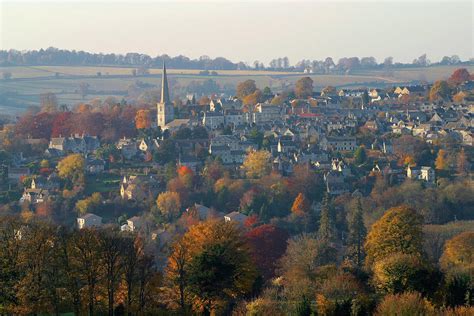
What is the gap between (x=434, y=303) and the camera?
93.2ft

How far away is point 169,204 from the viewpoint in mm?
54938

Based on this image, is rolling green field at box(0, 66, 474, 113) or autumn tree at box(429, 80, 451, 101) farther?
rolling green field at box(0, 66, 474, 113)

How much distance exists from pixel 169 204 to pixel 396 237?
738 inches

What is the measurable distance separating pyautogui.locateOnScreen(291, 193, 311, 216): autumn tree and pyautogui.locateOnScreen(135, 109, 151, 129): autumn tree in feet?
68.9

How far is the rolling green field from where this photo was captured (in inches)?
5138

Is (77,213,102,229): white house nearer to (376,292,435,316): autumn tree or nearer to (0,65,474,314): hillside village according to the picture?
(0,65,474,314): hillside village

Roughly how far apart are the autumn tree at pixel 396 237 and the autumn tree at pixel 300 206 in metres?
14.2

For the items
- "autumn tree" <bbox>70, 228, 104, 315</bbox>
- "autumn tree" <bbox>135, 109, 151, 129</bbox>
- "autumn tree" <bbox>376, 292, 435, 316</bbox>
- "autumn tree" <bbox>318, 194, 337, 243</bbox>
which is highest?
"autumn tree" <bbox>135, 109, 151, 129</bbox>

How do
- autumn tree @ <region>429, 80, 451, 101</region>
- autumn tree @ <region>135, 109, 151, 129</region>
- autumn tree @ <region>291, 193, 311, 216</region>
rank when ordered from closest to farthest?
autumn tree @ <region>291, 193, 311, 216</region>, autumn tree @ <region>135, 109, 151, 129</region>, autumn tree @ <region>429, 80, 451, 101</region>

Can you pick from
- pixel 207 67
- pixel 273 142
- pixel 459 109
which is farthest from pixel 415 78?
pixel 273 142

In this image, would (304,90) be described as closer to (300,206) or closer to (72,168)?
(72,168)

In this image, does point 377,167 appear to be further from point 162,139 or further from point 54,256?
point 54,256

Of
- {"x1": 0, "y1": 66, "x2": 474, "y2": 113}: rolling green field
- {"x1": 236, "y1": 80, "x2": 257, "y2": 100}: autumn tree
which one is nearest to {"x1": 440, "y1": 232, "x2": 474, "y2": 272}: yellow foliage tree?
{"x1": 236, "y1": 80, "x2": 257, "y2": 100}: autumn tree

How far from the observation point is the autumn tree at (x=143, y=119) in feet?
245
